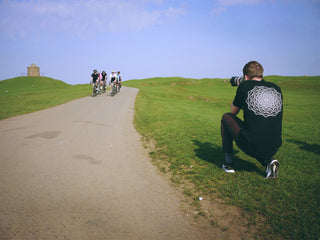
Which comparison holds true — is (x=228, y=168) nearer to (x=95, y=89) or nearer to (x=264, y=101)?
(x=264, y=101)

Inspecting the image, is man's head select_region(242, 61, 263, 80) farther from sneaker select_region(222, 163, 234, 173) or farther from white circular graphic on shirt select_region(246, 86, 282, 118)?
sneaker select_region(222, 163, 234, 173)

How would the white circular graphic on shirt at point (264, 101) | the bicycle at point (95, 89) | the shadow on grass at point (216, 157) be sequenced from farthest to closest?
the bicycle at point (95, 89), the shadow on grass at point (216, 157), the white circular graphic on shirt at point (264, 101)

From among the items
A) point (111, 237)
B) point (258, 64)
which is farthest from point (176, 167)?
point (258, 64)

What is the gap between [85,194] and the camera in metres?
3.61

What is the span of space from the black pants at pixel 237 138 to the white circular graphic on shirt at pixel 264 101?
1.70ft

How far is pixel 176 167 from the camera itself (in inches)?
190

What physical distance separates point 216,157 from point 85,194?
3.29 metres

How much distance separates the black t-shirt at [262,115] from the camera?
3711 mm

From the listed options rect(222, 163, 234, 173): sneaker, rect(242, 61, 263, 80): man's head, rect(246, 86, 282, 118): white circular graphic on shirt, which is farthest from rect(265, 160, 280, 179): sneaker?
rect(242, 61, 263, 80): man's head

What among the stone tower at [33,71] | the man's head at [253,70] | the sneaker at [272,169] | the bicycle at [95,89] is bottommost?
the sneaker at [272,169]

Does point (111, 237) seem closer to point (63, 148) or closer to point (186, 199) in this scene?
point (186, 199)

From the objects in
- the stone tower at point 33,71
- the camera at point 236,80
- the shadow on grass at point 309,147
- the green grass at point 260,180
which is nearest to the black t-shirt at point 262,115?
the camera at point 236,80

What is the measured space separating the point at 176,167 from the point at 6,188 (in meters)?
3.35

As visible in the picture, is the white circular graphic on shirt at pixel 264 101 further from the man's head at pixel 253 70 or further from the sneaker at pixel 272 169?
the sneaker at pixel 272 169
